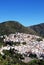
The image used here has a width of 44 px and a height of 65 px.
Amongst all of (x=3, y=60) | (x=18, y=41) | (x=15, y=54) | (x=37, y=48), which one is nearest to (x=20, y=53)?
(x=15, y=54)

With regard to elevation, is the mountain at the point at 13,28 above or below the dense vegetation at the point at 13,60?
above

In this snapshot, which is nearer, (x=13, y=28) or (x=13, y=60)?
(x=13, y=60)

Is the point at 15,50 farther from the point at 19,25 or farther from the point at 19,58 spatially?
the point at 19,25

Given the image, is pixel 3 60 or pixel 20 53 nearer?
pixel 3 60

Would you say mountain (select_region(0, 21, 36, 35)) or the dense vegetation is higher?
mountain (select_region(0, 21, 36, 35))

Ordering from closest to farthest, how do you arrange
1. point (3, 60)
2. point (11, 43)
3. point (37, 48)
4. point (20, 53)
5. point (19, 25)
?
point (3, 60), point (20, 53), point (37, 48), point (11, 43), point (19, 25)

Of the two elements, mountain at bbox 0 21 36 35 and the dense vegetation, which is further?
mountain at bbox 0 21 36 35

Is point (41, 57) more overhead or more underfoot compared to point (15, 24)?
more underfoot

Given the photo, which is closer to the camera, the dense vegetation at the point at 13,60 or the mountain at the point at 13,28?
the dense vegetation at the point at 13,60

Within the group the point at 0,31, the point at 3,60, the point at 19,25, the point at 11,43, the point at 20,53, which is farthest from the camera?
the point at 19,25

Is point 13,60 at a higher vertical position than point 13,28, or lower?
lower
